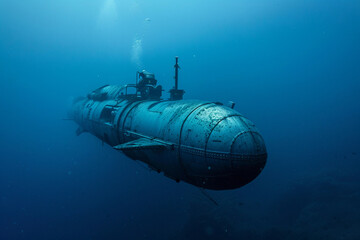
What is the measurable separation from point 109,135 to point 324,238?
683 inches

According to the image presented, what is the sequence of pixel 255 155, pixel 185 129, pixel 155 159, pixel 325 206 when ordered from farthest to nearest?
pixel 325 206 < pixel 155 159 < pixel 185 129 < pixel 255 155

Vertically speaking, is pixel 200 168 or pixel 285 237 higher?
pixel 200 168

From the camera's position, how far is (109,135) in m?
9.75

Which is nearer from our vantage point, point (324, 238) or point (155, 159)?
point (155, 159)

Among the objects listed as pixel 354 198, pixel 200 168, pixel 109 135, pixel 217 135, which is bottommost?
pixel 354 198

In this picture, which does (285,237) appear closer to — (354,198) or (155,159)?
(354,198)

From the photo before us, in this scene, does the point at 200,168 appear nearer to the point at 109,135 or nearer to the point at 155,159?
the point at 155,159

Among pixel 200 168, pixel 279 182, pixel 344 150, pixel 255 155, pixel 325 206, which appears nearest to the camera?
pixel 255 155

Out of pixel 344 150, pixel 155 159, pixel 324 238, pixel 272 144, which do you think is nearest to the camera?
pixel 155 159

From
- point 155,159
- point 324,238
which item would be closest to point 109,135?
point 155,159

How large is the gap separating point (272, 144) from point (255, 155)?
4813 centimetres

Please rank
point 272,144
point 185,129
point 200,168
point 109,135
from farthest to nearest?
point 272,144, point 109,135, point 185,129, point 200,168

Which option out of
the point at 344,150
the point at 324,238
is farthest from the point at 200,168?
the point at 344,150

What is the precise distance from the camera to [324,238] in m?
15.4
